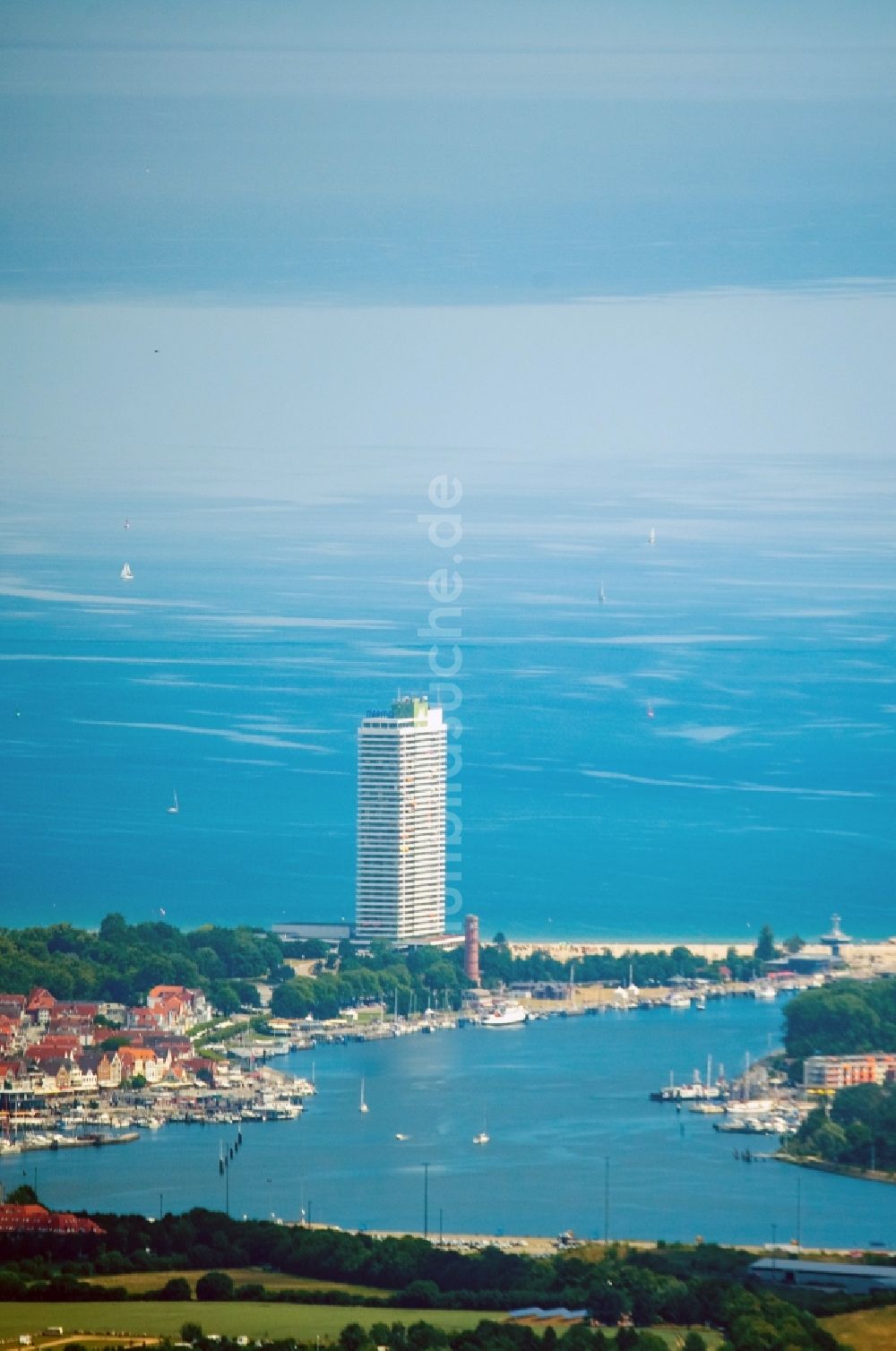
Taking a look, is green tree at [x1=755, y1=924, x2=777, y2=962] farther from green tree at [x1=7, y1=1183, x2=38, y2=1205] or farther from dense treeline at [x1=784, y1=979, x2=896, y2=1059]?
green tree at [x1=7, y1=1183, x2=38, y2=1205]

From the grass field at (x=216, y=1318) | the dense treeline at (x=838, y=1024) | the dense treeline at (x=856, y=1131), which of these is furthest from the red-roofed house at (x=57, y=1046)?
the grass field at (x=216, y=1318)

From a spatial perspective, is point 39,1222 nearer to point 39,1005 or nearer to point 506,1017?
point 39,1005

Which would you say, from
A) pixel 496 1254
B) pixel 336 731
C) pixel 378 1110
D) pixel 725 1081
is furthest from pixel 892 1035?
pixel 336 731

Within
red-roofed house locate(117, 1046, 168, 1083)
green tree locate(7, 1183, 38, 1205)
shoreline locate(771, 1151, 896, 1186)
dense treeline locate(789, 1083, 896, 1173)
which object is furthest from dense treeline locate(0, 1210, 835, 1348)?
red-roofed house locate(117, 1046, 168, 1083)

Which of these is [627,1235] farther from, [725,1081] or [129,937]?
[129,937]

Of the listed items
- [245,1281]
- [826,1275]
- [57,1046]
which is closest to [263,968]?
[57,1046]

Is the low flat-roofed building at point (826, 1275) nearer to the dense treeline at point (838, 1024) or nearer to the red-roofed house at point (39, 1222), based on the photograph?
the red-roofed house at point (39, 1222)
